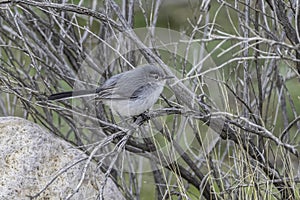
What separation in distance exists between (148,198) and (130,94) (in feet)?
8.66

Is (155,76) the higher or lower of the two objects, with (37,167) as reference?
higher

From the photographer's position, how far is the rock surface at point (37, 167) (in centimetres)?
355

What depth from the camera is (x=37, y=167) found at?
142 inches

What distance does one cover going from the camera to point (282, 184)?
3.97m

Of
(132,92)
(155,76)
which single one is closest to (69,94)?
(132,92)

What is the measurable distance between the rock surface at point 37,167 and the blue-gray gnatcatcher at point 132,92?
30 centimetres

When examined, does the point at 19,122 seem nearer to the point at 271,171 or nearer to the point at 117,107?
the point at 117,107

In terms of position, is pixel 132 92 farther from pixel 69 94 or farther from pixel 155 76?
pixel 69 94

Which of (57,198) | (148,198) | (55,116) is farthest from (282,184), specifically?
(55,116)

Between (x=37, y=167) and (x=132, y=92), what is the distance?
745mm

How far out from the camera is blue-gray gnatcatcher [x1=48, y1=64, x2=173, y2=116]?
155 inches

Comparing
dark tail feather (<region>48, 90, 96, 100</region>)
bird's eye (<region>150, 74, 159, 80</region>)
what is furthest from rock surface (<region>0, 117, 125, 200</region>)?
bird's eye (<region>150, 74, 159, 80</region>)

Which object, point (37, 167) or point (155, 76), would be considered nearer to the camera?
point (37, 167)

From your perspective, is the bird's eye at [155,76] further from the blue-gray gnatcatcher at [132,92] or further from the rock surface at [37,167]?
the rock surface at [37,167]
